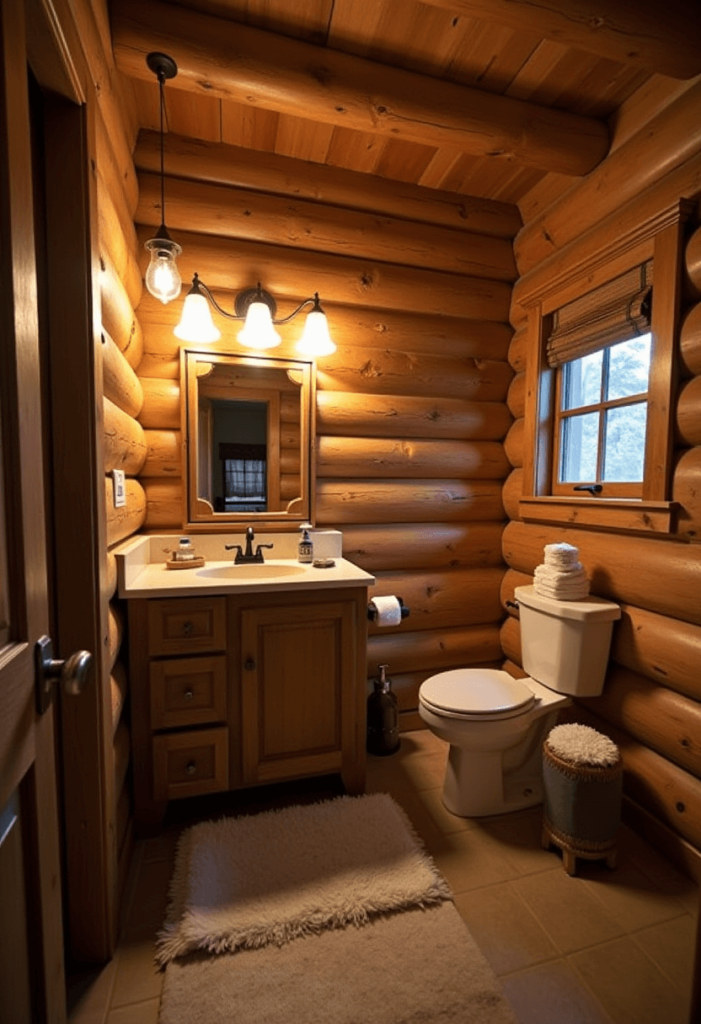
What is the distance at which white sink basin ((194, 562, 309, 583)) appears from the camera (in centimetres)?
194

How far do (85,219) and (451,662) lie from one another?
240 centimetres

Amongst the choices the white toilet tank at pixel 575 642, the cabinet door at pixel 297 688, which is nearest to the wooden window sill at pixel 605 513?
the white toilet tank at pixel 575 642

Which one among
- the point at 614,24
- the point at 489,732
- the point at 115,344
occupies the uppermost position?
the point at 614,24

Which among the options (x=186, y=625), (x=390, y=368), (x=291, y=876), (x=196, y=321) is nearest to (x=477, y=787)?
(x=291, y=876)

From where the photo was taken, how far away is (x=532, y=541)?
227 centimetres

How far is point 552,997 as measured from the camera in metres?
1.12

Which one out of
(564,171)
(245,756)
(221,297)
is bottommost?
(245,756)

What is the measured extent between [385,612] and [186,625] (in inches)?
33.8

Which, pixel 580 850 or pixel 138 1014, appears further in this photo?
pixel 580 850

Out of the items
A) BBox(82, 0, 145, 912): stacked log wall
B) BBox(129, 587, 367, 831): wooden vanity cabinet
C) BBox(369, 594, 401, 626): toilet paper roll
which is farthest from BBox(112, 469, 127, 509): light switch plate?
BBox(369, 594, 401, 626): toilet paper roll

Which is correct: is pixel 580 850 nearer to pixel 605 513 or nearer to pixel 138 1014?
pixel 605 513

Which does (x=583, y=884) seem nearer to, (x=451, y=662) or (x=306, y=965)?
(x=306, y=965)

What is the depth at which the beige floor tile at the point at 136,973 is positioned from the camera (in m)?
1.13

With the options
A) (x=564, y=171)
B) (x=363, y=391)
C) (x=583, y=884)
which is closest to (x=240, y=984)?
(x=583, y=884)
